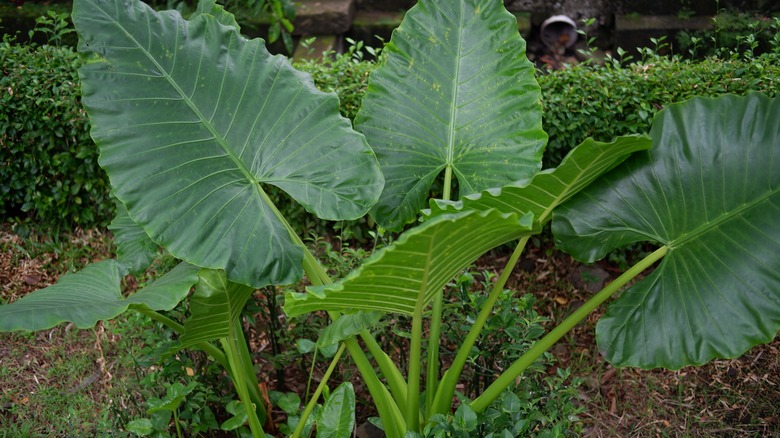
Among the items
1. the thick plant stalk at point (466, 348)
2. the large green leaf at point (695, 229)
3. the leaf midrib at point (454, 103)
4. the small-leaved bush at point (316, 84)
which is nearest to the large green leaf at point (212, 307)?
the thick plant stalk at point (466, 348)

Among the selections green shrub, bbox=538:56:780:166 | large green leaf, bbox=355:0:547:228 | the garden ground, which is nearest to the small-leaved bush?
green shrub, bbox=538:56:780:166

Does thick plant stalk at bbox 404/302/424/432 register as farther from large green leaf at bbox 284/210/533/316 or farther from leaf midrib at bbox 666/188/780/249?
leaf midrib at bbox 666/188/780/249

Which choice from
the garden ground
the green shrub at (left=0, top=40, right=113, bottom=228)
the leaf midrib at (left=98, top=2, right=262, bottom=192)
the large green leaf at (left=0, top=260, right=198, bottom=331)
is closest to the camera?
the large green leaf at (left=0, top=260, right=198, bottom=331)

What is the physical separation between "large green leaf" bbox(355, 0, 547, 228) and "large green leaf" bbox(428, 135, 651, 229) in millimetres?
407

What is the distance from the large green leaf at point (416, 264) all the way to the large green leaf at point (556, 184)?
0.29 feet

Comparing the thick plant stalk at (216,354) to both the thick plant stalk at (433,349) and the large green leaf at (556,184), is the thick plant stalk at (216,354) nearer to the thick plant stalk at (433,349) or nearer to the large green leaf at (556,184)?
the thick plant stalk at (433,349)

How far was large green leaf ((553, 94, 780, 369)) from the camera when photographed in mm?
1948

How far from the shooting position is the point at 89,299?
6.65ft

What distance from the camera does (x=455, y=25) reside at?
97.1 inches

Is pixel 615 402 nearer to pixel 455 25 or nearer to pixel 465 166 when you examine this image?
pixel 465 166

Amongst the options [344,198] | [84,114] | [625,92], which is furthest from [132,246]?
[625,92]

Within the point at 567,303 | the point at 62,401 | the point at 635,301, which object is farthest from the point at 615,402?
the point at 62,401

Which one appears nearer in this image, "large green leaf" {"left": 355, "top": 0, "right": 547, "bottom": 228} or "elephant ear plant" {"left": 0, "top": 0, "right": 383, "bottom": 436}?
"elephant ear plant" {"left": 0, "top": 0, "right": 383, "bottom": 436}

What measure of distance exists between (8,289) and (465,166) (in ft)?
7.58
